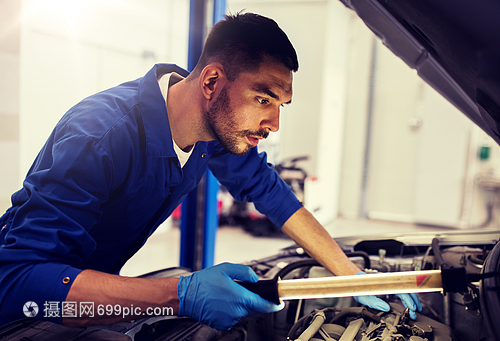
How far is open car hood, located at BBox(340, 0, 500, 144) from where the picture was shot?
738 millimetres

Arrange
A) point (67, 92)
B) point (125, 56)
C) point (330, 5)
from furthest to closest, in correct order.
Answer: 1. point (330, 5)
2. point (125, 56)
3. point (67, 92)

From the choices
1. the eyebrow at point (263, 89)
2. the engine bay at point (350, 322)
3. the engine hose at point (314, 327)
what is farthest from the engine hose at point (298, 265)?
the eyebrow at point (263, 89)

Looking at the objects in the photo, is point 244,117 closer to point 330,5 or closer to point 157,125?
point 157,125

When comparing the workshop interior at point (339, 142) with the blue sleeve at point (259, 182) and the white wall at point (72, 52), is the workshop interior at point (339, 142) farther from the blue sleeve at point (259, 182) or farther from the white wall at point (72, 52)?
the blue sleeve at point (259, 182)

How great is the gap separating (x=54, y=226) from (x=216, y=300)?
1.28 ft

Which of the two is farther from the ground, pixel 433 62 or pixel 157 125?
pixel 433 62

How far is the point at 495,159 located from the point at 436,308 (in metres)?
4.67

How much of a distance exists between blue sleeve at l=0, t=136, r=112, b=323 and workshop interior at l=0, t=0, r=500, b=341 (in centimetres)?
16

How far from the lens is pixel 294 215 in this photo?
124 cm

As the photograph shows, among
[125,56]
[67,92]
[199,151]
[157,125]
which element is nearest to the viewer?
[157,125]

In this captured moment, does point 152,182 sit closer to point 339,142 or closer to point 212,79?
point 212,79

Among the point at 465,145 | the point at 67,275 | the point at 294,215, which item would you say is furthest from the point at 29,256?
the point at 465,145

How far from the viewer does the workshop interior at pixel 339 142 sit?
33.1 inches

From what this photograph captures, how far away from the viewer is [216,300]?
0.78m
